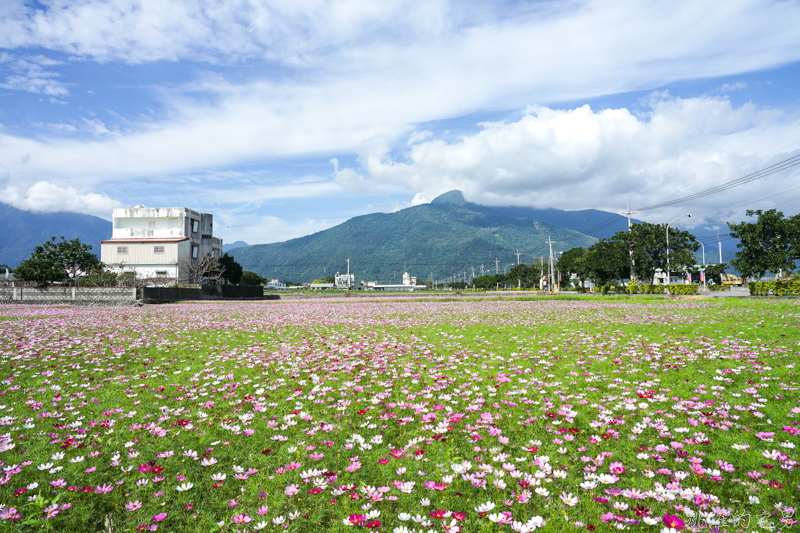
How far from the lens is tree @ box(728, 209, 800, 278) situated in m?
40.1

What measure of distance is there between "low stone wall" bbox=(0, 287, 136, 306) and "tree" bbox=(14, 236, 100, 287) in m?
10.5

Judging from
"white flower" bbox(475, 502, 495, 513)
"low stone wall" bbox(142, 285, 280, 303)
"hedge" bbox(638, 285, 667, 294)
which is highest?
"low stone wall" bbox(142, 285, 280, 303)

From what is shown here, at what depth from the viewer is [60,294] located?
34.4 m

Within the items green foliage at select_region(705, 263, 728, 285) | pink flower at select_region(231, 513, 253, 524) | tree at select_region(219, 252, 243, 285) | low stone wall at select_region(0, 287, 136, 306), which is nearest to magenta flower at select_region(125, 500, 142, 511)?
pink flower at select_region(231, 513, 253, 524)

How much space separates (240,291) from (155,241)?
62.2 ft

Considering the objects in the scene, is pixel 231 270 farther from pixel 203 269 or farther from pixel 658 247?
pixel 658 247

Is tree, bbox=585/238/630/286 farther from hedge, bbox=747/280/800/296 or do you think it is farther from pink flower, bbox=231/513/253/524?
pink flower, bbox=231/513/253/524

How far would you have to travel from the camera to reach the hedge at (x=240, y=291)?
179 feet

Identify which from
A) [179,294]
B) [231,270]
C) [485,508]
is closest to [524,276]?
[231,270]

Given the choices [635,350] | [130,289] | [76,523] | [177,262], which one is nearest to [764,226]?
[635,350]

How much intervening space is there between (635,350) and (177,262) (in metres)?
68.3

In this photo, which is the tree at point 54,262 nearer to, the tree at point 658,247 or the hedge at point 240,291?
the hedge at point 240,291

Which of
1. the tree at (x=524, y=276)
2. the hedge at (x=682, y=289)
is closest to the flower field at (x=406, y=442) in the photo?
the hedge at (x=682, y=289)

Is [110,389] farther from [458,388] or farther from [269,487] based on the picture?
[458,388]
